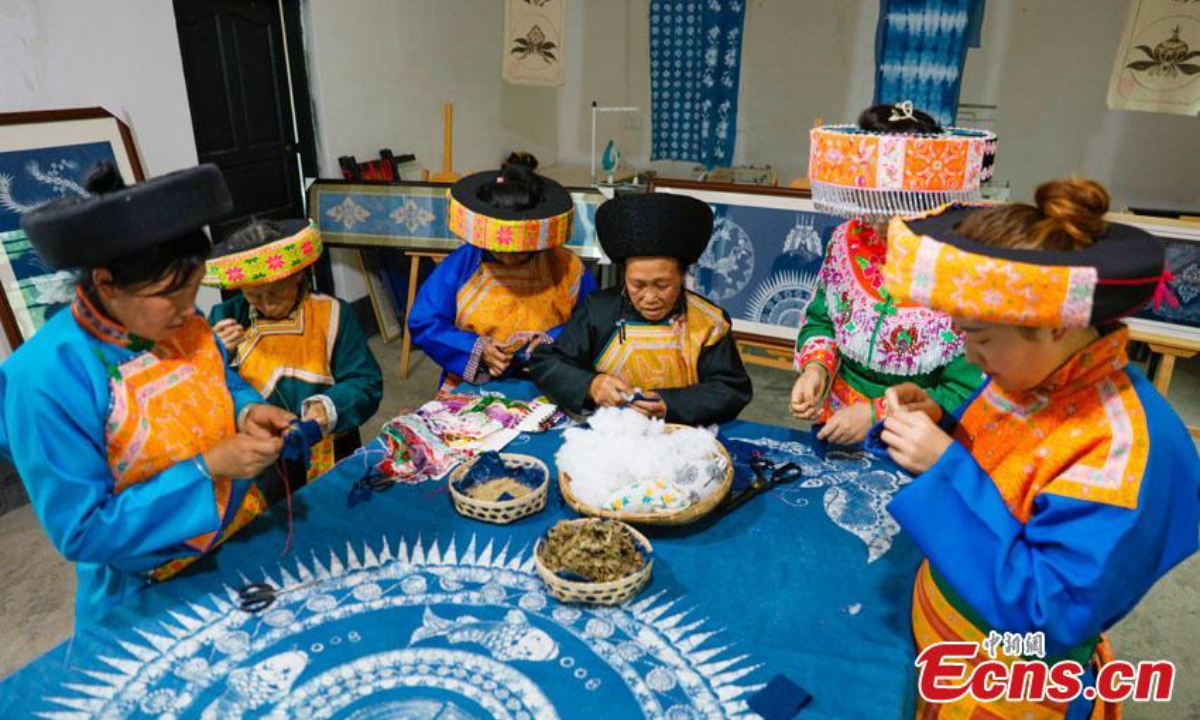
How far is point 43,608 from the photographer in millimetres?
3186

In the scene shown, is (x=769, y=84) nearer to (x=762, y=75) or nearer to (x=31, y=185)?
(x=762, y=75)

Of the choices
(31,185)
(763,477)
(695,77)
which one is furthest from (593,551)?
(695,77)

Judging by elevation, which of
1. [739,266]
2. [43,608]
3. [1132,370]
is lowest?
[43,608]

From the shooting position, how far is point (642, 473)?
1909 millimetres

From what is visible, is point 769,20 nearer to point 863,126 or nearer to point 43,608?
point 863,126

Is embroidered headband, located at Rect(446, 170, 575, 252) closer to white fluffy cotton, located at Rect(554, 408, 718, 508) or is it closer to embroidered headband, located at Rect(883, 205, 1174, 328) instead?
white fluffy cotton, located at Rect(554, 408, 718, 508)

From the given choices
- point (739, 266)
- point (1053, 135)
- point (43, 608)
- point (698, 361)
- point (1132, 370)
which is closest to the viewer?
point (1132, 370)

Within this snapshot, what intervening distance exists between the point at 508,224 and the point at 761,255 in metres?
2.61

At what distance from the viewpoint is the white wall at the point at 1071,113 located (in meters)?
6.65

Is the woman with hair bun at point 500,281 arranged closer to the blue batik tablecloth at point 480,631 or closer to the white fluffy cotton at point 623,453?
the white fluffy cotton at point 623,453

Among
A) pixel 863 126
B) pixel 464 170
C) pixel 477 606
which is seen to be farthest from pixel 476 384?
pixel 464 170

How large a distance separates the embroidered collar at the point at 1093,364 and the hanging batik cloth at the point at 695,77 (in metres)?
6.09

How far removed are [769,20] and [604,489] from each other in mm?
7531

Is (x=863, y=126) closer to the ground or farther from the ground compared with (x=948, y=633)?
farther from the ground
